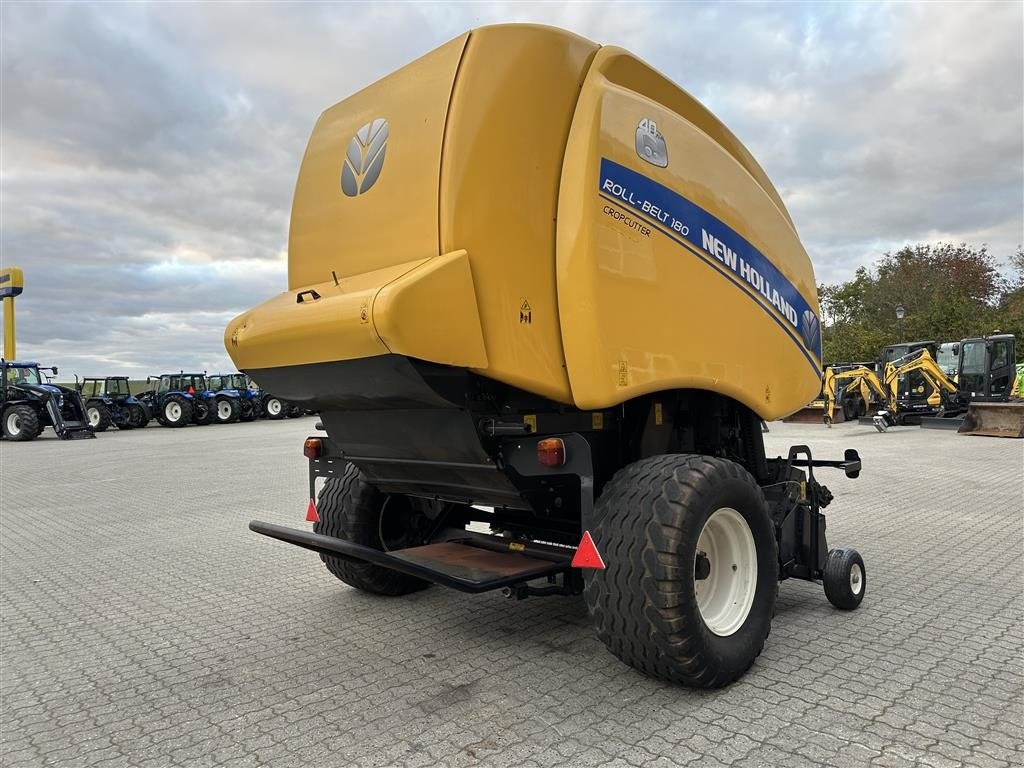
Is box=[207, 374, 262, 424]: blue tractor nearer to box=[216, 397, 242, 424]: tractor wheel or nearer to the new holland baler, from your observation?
box=[216, 397, 242, 424]: tractor wheel

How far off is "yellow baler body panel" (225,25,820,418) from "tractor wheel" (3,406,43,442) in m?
21.9

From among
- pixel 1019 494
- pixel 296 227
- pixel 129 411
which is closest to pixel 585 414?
pixel 296 227

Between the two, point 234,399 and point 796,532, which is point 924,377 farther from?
point 234,399

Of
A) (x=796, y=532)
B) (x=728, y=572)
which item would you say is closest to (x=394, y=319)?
(x=728, y=572)

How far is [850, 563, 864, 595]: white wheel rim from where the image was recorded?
455 cm

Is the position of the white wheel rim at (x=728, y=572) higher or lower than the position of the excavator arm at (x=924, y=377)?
lower

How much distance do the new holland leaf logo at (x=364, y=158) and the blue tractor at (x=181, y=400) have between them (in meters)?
27.9

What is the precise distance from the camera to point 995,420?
54.8 feet

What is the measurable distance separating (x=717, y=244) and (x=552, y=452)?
1.64 m

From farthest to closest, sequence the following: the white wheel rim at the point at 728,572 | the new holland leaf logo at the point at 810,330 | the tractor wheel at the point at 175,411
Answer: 1. the tractor wheel at the point at 175,411
2. the new holland leaf logo at the point at 810,330
3. the white wheel rim at the point at 728,572

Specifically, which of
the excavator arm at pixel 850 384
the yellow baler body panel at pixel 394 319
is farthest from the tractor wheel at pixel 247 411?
the yellow baler body panel at pixel 394 319

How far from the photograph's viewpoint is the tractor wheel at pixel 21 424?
21.6 m

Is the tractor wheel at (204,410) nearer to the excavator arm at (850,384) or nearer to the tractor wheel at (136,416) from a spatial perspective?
the tractor wheel at (136,416)

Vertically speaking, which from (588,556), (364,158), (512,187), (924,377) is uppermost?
(364,158)
